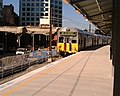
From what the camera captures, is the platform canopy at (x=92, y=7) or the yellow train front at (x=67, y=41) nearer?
the platform canopy at (x=92, y=7)

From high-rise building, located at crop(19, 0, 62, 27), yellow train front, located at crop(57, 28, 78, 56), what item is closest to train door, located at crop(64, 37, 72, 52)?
yellow train front, located at crop(57, 28, 78, 56)

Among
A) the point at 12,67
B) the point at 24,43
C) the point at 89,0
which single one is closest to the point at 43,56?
the point at 12,67

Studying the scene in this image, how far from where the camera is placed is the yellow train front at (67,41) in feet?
125

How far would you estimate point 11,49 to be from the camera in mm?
63312

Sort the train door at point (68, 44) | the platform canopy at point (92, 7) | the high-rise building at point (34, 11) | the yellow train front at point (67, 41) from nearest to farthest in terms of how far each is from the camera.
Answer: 1. the platform canopy at point (92, 7)
2. the yellow train front at point (67, 41)
3. the train door at point (68, 44)
4. the high-rise building at point (34, 11)

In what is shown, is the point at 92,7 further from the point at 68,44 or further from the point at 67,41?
the point at 68,44

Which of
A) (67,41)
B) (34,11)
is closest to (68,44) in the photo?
(67,41)

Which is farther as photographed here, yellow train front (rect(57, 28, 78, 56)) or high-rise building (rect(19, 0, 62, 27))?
high-rise building (rect(19, 0, 62, 27))

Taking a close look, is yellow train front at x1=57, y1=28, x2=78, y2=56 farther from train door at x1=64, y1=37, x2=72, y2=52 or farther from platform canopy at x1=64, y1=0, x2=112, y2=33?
platform canopy at x1=64, y1=0, x2=112, y2=33

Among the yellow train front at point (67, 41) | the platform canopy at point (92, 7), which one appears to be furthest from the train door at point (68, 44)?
the platform canopy at point (92, 7)

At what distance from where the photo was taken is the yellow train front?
125 ft

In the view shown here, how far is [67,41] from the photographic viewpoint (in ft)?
126

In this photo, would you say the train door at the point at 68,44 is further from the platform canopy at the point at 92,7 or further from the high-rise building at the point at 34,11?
the high-rise building at the point at 34,11

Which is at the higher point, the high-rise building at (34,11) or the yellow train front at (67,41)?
the high-rise building at (34,11)
